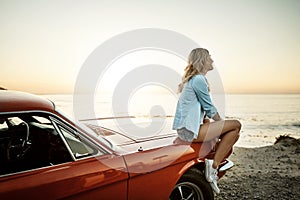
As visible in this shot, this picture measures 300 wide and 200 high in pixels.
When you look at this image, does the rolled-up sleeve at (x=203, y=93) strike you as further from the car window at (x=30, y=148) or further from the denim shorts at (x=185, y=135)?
the car window at (x=30, y=148)

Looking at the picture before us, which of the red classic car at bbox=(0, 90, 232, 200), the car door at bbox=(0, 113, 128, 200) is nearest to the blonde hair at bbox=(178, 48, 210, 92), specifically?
the red classic car at bbox=(0, 90, 232, 200)

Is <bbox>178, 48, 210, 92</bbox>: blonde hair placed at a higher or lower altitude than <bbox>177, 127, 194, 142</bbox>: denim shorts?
higher

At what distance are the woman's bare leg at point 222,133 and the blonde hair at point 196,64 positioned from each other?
0.70 m

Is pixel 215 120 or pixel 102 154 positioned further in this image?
pixel 215 120

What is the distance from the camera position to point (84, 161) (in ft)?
6.63

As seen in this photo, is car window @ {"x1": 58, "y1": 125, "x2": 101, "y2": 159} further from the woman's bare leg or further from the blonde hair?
the blonde hair

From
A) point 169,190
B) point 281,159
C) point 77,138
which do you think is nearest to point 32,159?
point 77,138

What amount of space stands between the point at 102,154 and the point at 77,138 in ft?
0.92

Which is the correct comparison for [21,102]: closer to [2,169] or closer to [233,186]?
[2,169]

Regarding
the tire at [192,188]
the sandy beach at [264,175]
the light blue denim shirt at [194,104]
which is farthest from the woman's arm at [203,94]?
the sandy beach at [264,175]

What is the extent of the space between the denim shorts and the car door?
3.32ft

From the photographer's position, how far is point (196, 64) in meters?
3.25

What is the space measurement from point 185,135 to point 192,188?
2.11ft

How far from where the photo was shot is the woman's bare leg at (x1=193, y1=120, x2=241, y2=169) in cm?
294
